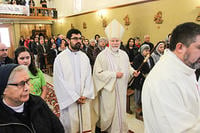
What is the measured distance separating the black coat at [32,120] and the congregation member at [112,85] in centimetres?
132

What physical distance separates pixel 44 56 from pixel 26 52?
5909 millimetres

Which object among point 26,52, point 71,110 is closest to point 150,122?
point 71,110

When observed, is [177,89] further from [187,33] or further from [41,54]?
[41,54]

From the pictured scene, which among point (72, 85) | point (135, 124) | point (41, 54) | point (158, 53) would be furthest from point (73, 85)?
point (41, 54)

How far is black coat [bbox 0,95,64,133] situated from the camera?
48.3 inches

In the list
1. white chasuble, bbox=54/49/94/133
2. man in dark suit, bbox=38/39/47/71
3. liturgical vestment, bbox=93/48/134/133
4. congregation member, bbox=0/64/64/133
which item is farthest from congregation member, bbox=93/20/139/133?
man in dark suit, bbox=38/39/47/71

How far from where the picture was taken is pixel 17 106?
4.43 feet

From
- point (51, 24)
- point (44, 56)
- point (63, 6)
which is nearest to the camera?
point (44, 56)

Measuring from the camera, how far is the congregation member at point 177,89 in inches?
44.3

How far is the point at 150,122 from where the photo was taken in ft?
4.21

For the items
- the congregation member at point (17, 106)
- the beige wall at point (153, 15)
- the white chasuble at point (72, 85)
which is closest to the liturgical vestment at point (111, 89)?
the white chasuble at point (72, 85)

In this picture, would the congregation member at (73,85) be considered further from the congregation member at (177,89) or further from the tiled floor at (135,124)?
the congregation member at (177,89)

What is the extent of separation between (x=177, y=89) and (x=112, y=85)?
1.62 metres

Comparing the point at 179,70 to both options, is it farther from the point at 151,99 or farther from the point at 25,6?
the point at 25,6
